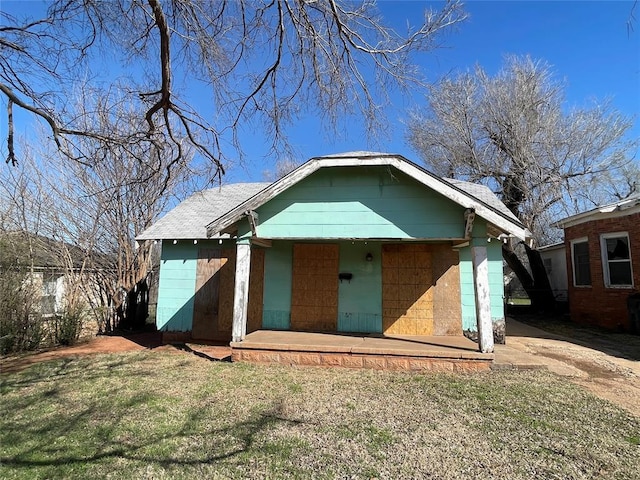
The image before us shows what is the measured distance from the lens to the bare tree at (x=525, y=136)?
16625 millimetres

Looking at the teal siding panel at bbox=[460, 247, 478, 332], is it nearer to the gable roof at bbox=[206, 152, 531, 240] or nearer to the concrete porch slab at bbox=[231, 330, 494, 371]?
the concrete porch slab at bbox=[231, 330, 494, 371]

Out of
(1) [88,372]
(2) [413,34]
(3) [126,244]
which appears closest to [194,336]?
(1) [88,372]

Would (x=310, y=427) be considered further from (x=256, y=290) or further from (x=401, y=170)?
(x=256, y=290)

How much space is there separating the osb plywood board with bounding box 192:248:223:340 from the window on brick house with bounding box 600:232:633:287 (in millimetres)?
12543

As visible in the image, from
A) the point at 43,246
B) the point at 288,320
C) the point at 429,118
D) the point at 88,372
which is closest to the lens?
the point at 88,372

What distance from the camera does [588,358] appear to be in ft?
26.1

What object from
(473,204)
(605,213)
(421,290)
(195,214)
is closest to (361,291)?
(421,290)

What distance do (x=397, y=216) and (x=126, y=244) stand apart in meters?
10.2

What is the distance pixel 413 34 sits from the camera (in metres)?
4.70

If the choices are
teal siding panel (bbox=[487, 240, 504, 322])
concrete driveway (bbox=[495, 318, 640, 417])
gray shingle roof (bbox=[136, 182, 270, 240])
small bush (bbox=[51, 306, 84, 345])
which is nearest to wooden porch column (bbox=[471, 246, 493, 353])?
concrete driveway (bbox=[495, 318, 640, 417])

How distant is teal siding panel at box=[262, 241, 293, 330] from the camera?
31.6 ft

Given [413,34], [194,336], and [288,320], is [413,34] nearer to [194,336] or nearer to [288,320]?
[288,320]

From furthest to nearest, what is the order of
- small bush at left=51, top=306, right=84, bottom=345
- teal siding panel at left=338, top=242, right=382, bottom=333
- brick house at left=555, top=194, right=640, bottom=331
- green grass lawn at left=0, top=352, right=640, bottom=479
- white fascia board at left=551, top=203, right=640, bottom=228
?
1. brick house at left=555, top=194, right=640, bottom=331
2. white fascia board at left=551, top=203, right=640, bottom=228
3. small bush at left=51, top=306, right=84, bottom=345
4. teal siding panel at left=338, top=242, right=382, bottom=333
5. green grass lawn at left=0, top=352, right=640, bottom=479

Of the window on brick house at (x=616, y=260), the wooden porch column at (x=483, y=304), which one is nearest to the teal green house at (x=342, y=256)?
the wooden porch column at (x=483, y=304)
